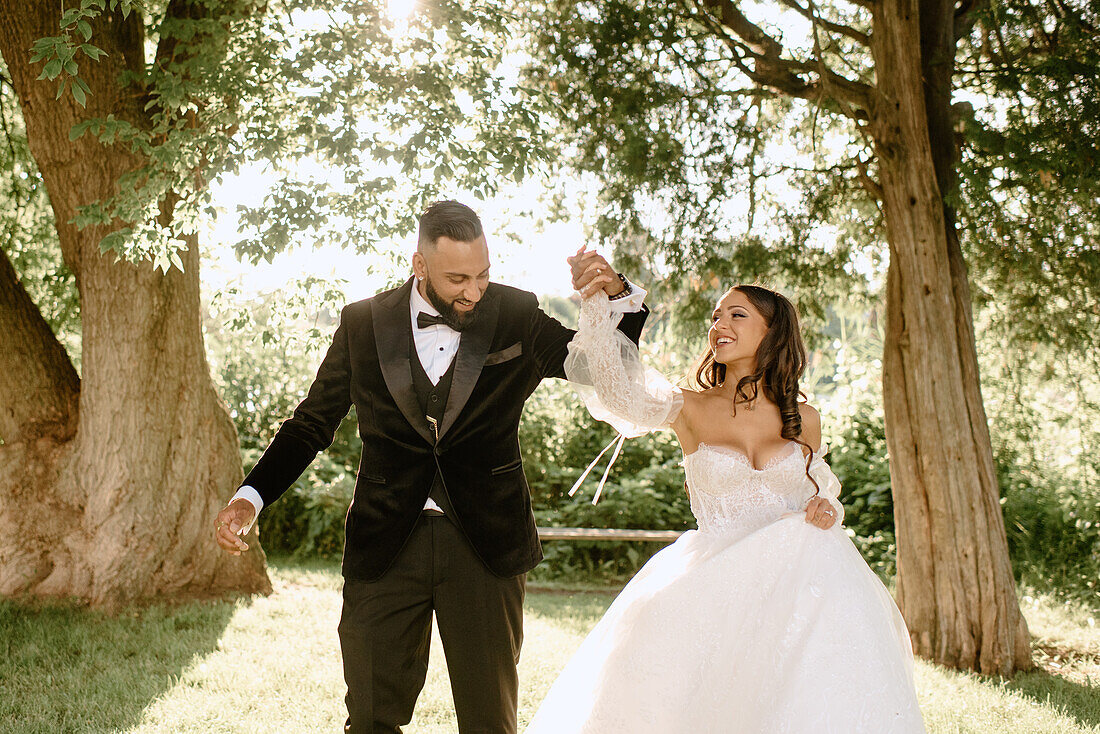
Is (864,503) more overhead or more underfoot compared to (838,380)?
more underfoot

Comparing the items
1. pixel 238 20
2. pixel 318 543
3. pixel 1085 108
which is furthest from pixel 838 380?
pixel 238 20

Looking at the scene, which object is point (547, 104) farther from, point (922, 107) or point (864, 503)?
point (864, 503)

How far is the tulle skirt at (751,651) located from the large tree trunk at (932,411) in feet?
11.1

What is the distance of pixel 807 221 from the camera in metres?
7.51

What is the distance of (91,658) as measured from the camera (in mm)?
5688

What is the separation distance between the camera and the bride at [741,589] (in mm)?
2820

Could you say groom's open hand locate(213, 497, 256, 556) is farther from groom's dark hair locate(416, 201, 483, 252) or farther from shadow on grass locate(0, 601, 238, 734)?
shadow on grass locate(0, 601, 238, 734)

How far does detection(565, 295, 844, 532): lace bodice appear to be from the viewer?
3.22 m

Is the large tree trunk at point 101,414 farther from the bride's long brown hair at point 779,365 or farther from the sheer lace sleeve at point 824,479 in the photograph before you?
the sheer lace sleeve at point 824,479

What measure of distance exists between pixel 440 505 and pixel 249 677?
3.05 m

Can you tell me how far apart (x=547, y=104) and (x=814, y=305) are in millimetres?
2779

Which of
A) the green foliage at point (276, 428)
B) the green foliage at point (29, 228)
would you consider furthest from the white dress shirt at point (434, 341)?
the green foliage at point (29, 228)

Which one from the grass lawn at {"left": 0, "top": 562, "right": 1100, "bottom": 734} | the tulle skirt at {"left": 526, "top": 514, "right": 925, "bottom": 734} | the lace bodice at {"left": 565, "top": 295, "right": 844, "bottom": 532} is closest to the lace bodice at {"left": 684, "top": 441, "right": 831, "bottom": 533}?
the lace bodice at {"left": 565, "top": 295, "right": 844, "bottom": 532}

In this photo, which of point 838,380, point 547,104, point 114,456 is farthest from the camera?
point 838,380
